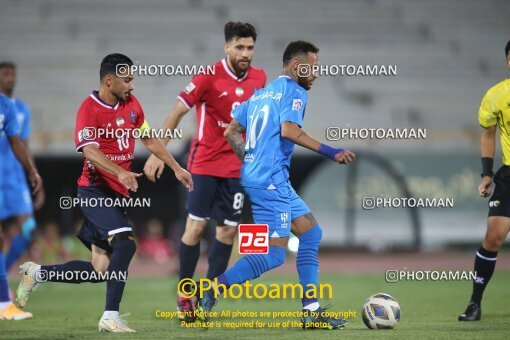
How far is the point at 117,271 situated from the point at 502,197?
340cm

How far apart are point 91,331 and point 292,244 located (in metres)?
10.3

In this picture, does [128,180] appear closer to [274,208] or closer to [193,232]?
[274,208]

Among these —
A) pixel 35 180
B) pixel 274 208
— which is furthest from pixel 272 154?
pixel 35 180

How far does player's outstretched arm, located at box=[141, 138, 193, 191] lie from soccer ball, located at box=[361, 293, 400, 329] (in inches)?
66.9

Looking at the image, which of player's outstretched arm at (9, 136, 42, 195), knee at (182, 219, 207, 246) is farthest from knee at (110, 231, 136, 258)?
player's outstretched arm at (9, 136, 42, 195)

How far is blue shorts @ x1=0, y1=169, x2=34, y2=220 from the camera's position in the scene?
391 inches

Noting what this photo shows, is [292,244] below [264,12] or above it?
below

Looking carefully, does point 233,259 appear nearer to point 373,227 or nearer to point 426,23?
point 373,227

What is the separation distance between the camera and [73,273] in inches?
279

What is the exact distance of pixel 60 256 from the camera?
17.4 metres

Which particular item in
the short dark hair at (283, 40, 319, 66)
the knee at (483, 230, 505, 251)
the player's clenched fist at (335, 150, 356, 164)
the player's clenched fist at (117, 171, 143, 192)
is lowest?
the knee at (483, 230, 505, 251)

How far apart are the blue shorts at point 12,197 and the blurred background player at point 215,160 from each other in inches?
108

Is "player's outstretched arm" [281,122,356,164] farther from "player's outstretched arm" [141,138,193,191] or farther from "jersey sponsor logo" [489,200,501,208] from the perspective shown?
"jersey sponsor logo" [489,200,501,208]

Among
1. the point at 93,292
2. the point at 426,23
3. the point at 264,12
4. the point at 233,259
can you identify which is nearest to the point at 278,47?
the point at 264,12
